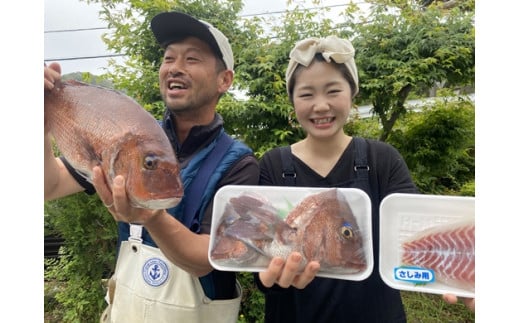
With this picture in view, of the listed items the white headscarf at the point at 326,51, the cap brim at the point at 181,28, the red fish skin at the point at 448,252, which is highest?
the cap brim at the point at 181,28

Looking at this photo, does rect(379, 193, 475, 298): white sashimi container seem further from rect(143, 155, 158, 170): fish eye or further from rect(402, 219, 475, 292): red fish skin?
rect(143, 155, 158, 170): fish eye

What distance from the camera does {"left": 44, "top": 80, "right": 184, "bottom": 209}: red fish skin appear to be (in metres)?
0.88

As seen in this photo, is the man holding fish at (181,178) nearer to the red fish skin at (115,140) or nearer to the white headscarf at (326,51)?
the red fish skin at (115,140)

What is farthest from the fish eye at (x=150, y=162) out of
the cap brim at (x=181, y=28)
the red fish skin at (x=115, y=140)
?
the cap brim at (x=181, y=28)

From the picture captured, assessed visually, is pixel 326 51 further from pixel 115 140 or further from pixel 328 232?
pixel 115 140

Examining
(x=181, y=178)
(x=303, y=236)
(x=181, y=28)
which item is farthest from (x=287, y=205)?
(x=181, y=28)

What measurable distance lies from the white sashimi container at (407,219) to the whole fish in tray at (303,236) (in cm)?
9

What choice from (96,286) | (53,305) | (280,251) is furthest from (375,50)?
(53,305)

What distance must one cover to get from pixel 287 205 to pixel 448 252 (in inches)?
20.1

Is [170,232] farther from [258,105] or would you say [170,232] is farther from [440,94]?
[440,94]

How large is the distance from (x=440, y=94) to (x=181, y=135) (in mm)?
3145

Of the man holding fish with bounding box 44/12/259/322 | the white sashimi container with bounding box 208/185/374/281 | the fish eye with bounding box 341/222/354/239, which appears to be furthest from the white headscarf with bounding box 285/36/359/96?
the fish eye with bounding box 341/222/354/239

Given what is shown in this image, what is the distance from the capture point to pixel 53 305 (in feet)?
8.49

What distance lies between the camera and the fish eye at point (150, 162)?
89 centimetres
